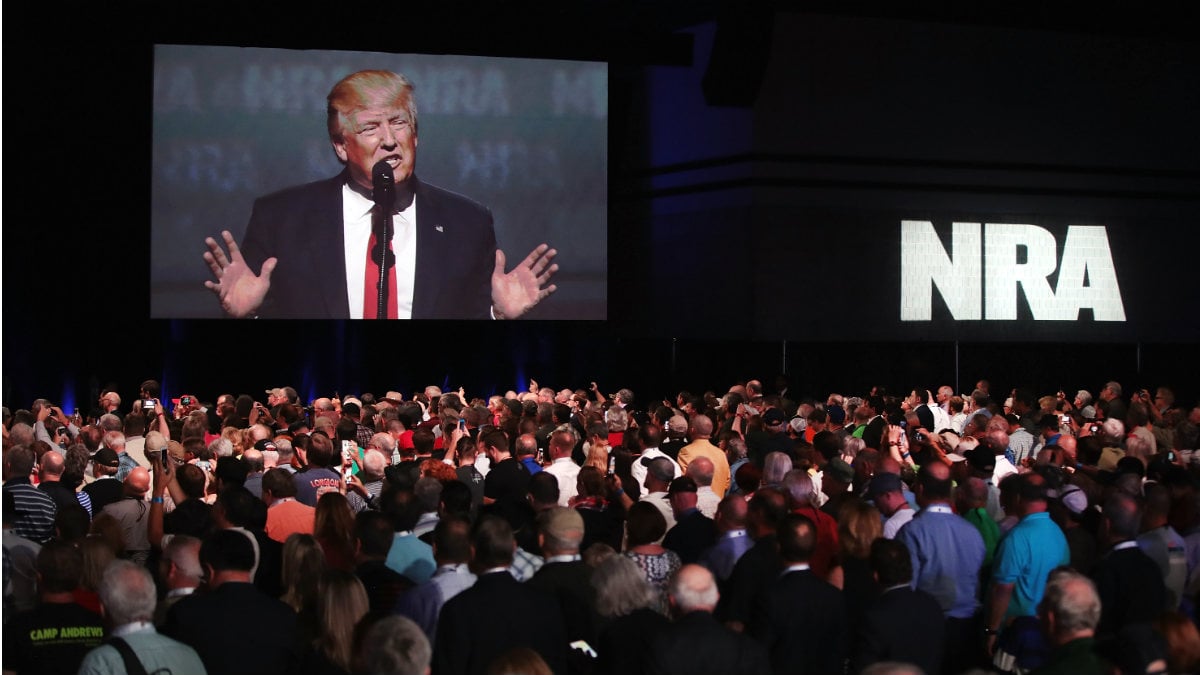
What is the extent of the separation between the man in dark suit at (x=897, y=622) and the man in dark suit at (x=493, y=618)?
3.74 ft

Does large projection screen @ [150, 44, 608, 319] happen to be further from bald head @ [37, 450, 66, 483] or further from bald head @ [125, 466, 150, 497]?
bald head @ [125, 466, 150, 497]

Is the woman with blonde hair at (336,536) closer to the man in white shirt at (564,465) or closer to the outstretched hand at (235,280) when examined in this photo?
the man in white shirt at (564,465)

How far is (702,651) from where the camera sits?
4547mm

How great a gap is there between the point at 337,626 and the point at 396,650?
88cm

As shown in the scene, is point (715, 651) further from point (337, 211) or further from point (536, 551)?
point (337, 211)

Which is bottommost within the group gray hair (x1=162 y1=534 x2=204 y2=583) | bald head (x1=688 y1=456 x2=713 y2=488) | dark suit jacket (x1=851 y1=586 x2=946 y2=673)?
dark suit jacket (x1=851 y1=586 x2=946 y2=673)

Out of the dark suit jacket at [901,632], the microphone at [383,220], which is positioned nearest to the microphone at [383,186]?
the microphone at [383,220]

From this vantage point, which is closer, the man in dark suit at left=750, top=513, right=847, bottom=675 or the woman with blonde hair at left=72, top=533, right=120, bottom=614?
the man in dark suit at left=750, top=513, right=847, bottom=675

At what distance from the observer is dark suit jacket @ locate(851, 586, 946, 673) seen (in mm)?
5207

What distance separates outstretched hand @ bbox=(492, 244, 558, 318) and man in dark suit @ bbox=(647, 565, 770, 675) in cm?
1463

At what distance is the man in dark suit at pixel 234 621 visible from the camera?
4883 mm

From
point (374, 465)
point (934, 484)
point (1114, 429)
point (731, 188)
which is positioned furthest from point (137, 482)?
point (731, 188)

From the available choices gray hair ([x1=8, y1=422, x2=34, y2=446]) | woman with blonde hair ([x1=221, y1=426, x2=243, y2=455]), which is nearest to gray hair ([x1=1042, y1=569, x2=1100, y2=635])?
woman with blonde hair ([x1=221, y1=426, x2=243, y2=455])

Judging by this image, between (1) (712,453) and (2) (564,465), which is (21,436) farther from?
(1) (712,453)
